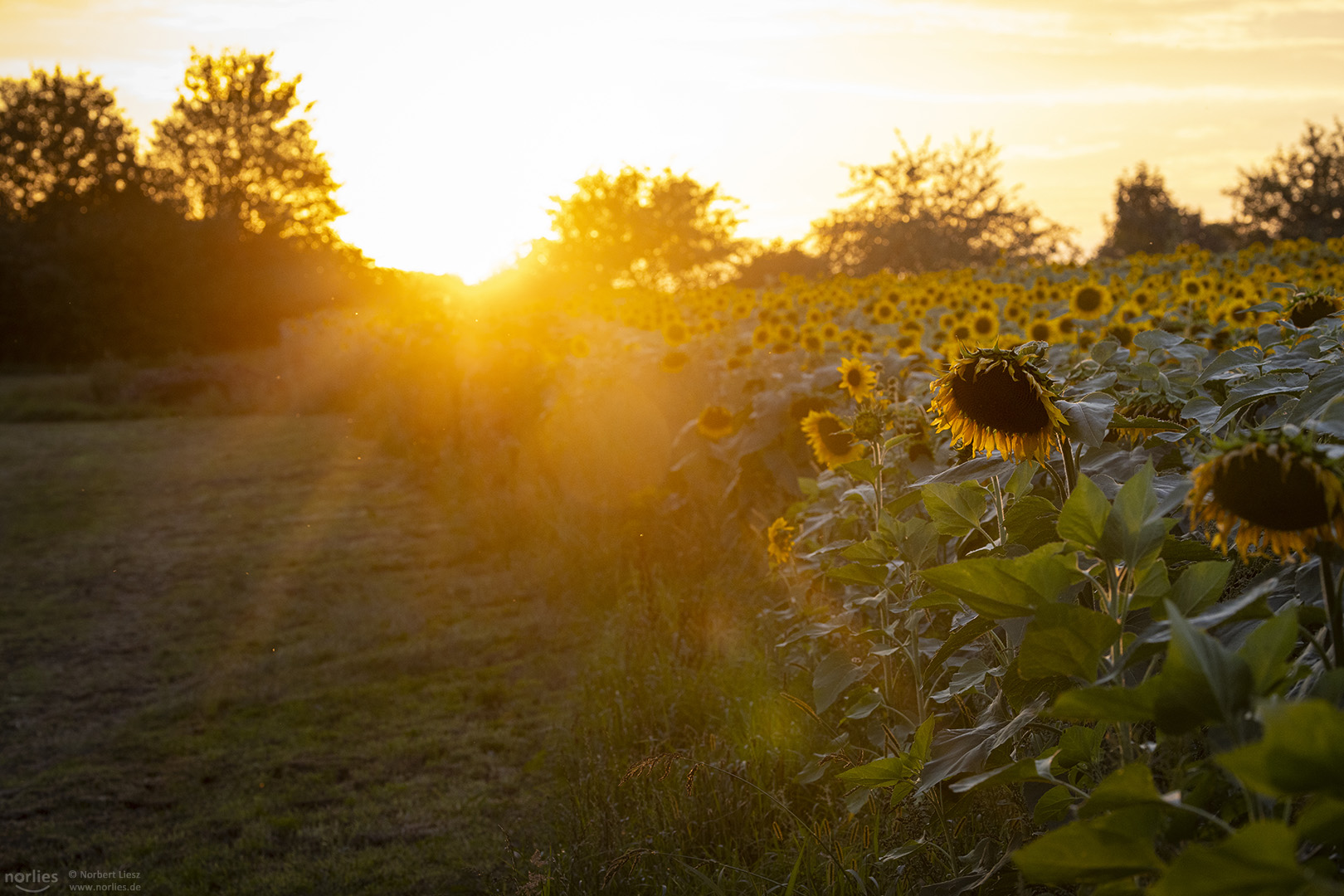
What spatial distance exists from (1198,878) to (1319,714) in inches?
7.1

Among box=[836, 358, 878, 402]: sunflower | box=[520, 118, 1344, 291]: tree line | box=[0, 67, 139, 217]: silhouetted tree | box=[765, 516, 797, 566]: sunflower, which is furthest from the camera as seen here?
box=[0, 67, 139, 217]: silhouetted tree

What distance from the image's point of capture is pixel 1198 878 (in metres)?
0.90

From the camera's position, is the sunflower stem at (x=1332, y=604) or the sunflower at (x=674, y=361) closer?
the sunflower stem at (x=1332, y=604)

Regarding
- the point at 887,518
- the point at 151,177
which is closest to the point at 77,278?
the point at 151,177

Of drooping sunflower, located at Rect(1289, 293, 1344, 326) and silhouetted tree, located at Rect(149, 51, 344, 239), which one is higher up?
silhouetted tree, located at Rect(149, 51, 344, 239)

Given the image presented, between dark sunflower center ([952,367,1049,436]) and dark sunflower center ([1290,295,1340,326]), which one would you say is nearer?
dark sunflower center ([952,367,1049,436])

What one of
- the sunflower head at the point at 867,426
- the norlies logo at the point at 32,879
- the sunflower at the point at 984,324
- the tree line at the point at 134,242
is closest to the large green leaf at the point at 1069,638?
the sunflower head at the point at 867,426

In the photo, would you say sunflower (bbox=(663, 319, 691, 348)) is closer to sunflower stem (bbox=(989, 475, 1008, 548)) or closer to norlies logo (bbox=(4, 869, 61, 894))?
norlies logo (bbox=(4, 869, 61, 894))

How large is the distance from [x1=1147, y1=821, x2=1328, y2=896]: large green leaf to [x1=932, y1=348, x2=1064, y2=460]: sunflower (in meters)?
0.94

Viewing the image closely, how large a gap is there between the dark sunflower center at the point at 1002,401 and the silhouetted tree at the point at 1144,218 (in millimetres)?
15729

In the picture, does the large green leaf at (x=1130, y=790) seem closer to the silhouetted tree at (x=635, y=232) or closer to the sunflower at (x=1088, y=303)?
the sunflower at (x=1088, y=303)

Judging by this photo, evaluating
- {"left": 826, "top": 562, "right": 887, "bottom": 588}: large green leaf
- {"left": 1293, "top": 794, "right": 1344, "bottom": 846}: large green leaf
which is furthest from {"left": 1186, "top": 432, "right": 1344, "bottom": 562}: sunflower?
{"left": 826, "top": 562, "right": 887, "bottom": 588}: large green leaf

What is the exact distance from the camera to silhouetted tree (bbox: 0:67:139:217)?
31.0 metres

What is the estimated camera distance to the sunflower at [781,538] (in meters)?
3.94
